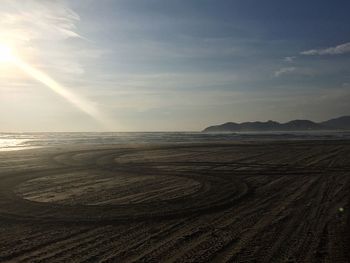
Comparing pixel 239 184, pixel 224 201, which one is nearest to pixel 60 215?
pixel 224 201

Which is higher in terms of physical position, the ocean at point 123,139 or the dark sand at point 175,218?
the ocean at point 123,139

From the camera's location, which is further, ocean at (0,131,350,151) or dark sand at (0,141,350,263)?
ocean at (0,131,350,151)

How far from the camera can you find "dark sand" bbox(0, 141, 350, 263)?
8242 millimetres

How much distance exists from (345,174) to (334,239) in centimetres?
1298

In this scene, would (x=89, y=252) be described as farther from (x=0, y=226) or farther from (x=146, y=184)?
(x=146, y=184)

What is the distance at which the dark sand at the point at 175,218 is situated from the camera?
27.0ft

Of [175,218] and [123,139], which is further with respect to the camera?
[123,139]

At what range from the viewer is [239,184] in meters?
17.7

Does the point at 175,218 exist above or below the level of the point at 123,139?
below

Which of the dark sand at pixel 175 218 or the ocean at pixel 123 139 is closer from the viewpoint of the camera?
the dark sand at pixel 175 218

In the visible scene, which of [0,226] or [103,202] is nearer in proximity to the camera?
[0,226]

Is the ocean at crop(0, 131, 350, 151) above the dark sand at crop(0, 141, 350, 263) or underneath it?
above

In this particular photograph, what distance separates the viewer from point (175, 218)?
1130cm

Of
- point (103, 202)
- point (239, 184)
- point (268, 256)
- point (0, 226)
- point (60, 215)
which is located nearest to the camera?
point (268, 256)
